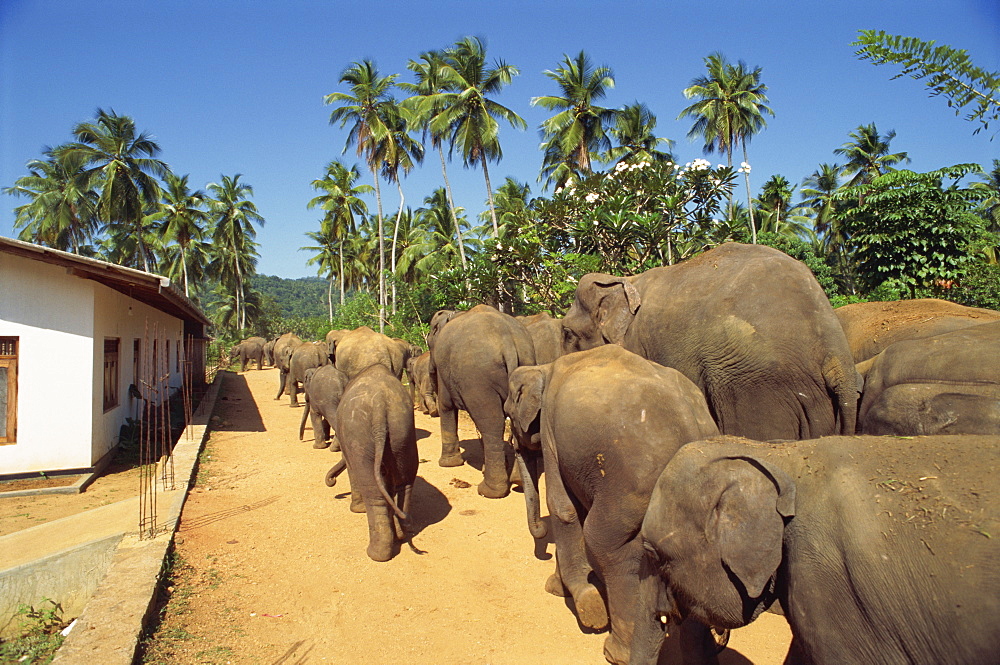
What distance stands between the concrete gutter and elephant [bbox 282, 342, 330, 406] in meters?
7.93

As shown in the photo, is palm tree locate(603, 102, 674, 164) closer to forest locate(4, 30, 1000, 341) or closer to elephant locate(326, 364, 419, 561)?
forest locate(4, 30, 1000, 341)

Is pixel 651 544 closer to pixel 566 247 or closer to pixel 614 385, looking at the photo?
pixel 614 385

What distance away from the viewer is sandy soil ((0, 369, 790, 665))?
4.34 m

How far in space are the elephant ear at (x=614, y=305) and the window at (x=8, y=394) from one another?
31.8ft

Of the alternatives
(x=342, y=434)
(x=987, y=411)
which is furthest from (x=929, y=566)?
(x=342, y=434)

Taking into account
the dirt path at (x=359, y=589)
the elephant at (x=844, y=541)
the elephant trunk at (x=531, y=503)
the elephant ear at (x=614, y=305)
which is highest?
the elephant ear at (x=614, y=305)

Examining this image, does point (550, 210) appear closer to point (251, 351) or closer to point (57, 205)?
point (251, 351)

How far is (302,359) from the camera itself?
16875 millimetres

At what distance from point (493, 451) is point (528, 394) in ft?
9.50

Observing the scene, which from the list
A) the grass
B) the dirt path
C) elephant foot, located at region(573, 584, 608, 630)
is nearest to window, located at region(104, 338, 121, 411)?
the dirt path

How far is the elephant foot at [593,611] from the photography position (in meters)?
4.49

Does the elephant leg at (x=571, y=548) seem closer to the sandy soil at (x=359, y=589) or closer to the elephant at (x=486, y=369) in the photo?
the sandy soil at (x=359, y=589)

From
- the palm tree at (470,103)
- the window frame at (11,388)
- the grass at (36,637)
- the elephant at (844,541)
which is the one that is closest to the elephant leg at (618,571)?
the elephant at (844,541)

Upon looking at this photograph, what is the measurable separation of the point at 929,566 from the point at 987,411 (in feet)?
5.83
